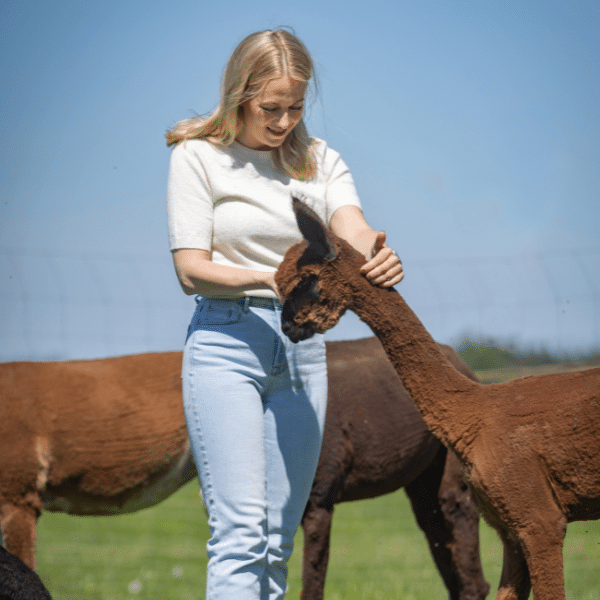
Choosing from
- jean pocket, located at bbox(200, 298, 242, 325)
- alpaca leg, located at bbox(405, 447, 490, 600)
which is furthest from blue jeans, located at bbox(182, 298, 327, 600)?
alpaca leg, located at bbox(405, 447, 490, 600)

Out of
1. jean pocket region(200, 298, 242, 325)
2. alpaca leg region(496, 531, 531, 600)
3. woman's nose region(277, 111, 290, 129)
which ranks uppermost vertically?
woman's nose region(277, 111, 290, 129)

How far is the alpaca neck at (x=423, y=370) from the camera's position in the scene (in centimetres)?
286

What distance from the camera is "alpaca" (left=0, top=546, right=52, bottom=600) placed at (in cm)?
244

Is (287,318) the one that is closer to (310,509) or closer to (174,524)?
(310,509)

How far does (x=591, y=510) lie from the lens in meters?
2.90

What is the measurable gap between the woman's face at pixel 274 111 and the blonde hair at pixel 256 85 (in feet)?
0.08

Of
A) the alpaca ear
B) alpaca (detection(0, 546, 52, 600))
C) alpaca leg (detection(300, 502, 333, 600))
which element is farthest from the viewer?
alpaca leg (detection(300, 502, 333, 600))

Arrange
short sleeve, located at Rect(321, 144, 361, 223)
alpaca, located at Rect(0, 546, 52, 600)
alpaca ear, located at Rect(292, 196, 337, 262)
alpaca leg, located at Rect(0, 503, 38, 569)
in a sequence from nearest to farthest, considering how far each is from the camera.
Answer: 1. alpaca, located at Rect(0, 546, 52, 600)
2. alpaca ear, located at Rect(292, 196, 337, 262)
3. short sleeve, located at Rect(321, 144, 361, 223)
4. alpaca leg, located at Rect(0, 503, 38, 569)

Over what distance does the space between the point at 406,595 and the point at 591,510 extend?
2.78 m

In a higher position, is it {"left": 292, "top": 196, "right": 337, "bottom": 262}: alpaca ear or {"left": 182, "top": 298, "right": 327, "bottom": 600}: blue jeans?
{"left": 292, "top": 196, "right": 337, "bottom": 262}: alpaca ear

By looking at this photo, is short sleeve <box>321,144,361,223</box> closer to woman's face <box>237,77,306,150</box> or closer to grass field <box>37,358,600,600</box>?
woman's face <box>237,77,306,150</box>

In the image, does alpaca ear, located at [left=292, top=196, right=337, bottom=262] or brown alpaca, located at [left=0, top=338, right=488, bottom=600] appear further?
brown alpaca, located at [left=0, top=338, right=488, bottom=600]

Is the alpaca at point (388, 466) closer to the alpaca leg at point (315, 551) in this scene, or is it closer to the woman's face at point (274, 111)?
the alpaca leg at point (315, 551)

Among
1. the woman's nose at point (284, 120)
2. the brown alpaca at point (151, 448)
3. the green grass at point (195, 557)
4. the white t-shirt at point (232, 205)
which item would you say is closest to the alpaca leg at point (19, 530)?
the brown alpaca at point (151, 448)
